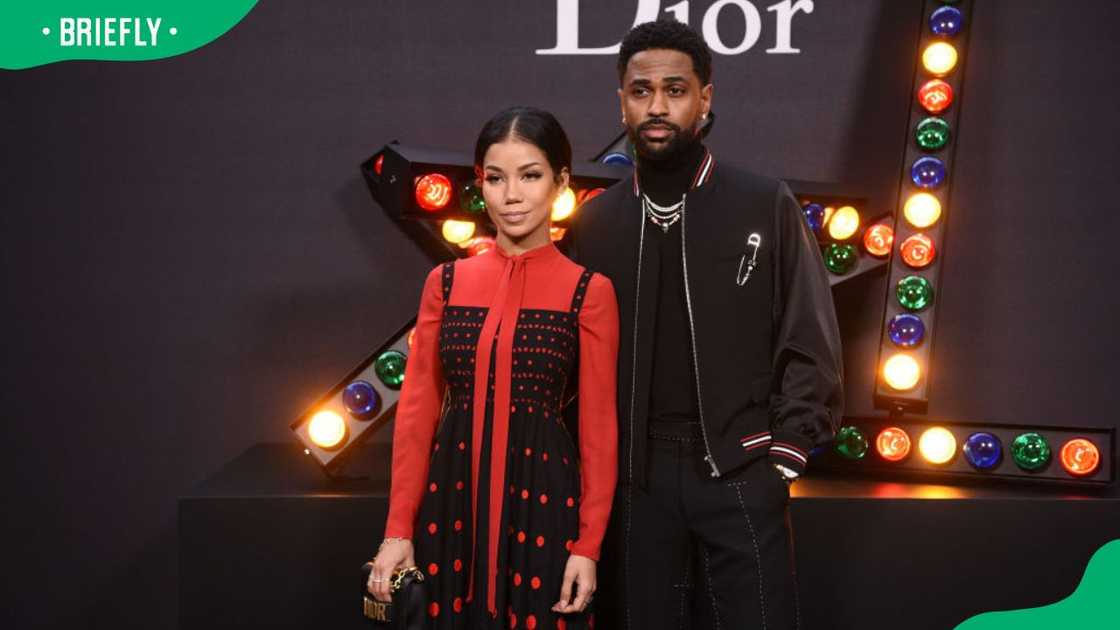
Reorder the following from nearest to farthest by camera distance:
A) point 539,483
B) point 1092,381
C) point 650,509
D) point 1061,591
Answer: point 539,483
point 650,509
point 1061,591
point 1092,381

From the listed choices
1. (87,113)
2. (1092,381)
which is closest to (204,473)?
(87,113)

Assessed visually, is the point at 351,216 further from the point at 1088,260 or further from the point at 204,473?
the point at 1088,260

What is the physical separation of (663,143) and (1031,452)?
1462mm

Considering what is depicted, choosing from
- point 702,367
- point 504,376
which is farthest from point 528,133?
point 702,367

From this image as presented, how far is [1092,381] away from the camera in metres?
3.00

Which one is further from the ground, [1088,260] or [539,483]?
[1088,260]

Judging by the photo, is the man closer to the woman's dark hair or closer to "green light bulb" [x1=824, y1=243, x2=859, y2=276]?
the woman's dark hair

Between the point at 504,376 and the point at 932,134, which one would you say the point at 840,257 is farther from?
the point at 504,376

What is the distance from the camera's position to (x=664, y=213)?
5.81ft

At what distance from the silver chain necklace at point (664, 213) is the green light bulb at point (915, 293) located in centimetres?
115

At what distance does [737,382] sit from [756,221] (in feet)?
0.96

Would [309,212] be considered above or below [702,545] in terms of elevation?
above

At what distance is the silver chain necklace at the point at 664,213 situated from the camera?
1.77 metres

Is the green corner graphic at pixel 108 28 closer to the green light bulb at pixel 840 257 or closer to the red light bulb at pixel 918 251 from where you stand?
the green light bulb at pixel 840 257
